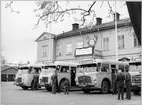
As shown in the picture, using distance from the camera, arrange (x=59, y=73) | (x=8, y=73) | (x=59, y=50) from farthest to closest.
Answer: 1. (x=8, y=73)
2. (x=59, y=50)
3. (x=59, y=73)

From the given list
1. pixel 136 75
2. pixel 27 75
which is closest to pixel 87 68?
pixel 136 75

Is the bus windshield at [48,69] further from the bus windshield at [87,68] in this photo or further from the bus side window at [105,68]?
the bus side window at [105,68]

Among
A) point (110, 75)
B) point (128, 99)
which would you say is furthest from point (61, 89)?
point (128, 99)

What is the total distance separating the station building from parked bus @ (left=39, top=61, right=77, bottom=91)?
699 centimetres

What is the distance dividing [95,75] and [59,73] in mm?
3840

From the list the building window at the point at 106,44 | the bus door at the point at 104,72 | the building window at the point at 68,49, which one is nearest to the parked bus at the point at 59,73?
the bus door at the point at 104,72

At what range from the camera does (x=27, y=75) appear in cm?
2409

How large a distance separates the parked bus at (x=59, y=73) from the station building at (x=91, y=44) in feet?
22.9

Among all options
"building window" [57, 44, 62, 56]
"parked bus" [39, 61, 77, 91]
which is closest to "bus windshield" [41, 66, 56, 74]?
"parked bus" [39, 61, 77, 91]

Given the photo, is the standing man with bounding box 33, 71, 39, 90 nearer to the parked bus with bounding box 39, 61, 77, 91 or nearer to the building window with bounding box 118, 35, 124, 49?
the parked bus with bounding box 39, 61, 77, 91

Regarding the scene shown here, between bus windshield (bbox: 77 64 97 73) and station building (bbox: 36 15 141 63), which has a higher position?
station building (bbox: 36 15 141 63)

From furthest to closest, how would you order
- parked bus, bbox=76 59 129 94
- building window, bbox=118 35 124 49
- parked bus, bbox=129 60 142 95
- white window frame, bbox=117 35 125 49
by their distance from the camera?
1. building window, bbox=118 35 124 49
2. white window frame, bbox=117 35 125 49
3. parked bus, bbox=76 59 129 94
4. parked bus, bbox=129 60 142 95

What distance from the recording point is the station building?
107ft

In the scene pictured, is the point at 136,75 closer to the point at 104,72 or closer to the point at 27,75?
the point at 104,72
